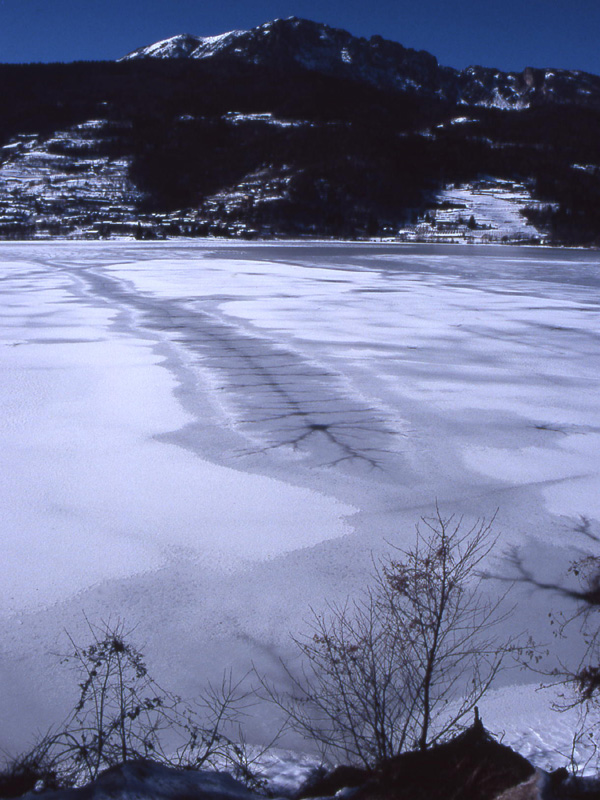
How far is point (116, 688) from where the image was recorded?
3.14 meters

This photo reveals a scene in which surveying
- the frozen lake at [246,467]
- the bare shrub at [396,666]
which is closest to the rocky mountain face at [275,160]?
the frozen lake at [246,467]

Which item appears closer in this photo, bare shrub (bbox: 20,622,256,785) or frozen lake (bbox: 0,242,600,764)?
bare shrub (bbox: 20,622,256,785)

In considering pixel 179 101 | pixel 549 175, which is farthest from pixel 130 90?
pixel 549 175

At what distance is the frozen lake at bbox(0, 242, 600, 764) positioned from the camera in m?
3.73

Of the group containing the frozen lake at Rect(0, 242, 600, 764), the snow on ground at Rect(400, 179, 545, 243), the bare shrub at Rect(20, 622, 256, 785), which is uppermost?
the snow on ground at Rect(400, 179, 545, 243)

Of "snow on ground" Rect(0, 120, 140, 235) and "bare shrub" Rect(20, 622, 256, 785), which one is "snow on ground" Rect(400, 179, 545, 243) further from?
"bare shrub" Rect(20, 622, 256, 785)

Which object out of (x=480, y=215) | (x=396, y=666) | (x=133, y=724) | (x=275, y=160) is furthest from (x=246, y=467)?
(x=275, y=160)

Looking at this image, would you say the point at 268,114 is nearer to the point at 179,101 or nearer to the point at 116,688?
the point at 179,101

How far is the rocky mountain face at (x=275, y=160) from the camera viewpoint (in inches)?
3376

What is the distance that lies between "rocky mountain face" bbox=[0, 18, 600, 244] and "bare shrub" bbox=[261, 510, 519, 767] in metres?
66.8

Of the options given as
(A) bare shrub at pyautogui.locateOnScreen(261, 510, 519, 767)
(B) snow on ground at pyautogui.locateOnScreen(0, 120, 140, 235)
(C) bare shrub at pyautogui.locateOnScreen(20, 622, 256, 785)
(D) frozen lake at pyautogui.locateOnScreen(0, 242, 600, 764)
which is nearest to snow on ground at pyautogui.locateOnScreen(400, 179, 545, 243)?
(B) snow on ground at pyautogui.locateOnScreen(0, 120, 140, 235)

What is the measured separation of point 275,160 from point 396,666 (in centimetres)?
12856

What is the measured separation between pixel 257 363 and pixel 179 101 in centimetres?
17982

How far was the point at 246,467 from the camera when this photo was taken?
5562 millimetres
